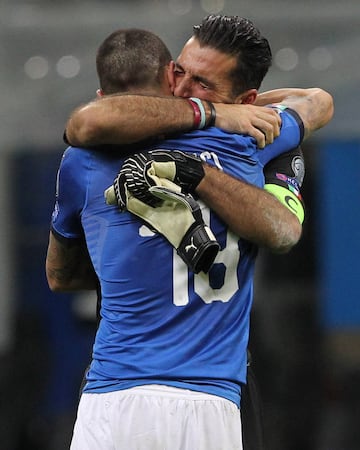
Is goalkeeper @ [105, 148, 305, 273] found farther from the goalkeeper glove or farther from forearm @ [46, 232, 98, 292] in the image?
forearm @ [46, 232, 98, 292]

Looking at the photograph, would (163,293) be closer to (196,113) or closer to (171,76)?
(196,113)

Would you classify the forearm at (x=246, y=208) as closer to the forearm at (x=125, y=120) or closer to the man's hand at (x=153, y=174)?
the man's hand at (x=153, y=174)

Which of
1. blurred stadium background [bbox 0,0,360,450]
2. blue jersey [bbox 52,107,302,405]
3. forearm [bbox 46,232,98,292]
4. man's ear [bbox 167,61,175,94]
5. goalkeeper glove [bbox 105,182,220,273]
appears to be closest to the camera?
goalkeeper glove [bbox 105,182,220,273]

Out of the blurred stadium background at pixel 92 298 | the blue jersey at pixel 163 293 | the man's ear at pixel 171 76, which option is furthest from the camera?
the blurred stadium background at pixel 92 298

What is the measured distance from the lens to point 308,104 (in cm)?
299

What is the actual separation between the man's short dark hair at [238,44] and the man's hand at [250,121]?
3.2 inches

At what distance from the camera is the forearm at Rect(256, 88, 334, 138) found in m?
2.93

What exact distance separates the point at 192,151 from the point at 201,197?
13cm

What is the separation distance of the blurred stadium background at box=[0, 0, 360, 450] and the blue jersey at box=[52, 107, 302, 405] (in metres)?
3.09

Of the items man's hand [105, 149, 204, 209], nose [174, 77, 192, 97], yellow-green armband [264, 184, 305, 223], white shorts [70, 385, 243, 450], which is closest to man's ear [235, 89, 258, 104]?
nose [174, 77, 192, 97]

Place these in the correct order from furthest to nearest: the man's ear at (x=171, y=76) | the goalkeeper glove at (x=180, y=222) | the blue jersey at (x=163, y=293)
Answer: the man's ear at (x=171, y=76) → the blue jersey at (x=163, y=293) → the goalkeeper glove at (x=180, y=222)

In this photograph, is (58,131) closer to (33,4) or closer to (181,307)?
(33,4)

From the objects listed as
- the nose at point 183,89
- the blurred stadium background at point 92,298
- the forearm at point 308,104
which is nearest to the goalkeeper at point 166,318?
the nose at point 183,89

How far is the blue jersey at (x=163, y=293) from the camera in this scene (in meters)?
2.50
